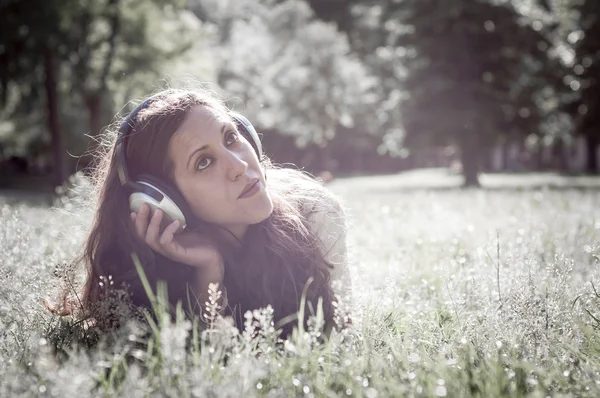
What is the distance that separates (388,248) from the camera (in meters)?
5.53

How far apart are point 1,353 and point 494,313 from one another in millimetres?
2113

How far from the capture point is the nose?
9.00ft

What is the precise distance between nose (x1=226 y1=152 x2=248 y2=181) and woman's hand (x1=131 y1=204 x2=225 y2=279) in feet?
1.17

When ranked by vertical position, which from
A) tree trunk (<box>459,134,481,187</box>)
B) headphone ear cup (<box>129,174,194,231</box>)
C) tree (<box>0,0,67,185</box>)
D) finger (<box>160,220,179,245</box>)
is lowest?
tree trunk (<box>459,134,481,187</box>)

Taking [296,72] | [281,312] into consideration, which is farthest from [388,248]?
[296,72]

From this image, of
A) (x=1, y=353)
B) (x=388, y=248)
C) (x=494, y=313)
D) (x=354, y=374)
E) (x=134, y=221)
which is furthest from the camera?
(x=388, y=248)

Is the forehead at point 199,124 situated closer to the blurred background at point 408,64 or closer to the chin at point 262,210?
Result: the chin at point 262,210

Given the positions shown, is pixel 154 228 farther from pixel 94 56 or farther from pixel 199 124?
pixel 94 56

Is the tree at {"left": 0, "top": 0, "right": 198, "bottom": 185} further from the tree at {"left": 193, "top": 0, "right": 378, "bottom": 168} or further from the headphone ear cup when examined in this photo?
the headphone ear cup

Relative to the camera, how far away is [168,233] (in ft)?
8.36

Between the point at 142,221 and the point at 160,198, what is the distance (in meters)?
0.16

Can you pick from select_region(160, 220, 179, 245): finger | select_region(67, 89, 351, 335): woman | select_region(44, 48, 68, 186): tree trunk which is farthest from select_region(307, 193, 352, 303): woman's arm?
select_region(44, 48, 68, 186): tree trunk

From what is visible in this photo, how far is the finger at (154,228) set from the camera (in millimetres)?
2564

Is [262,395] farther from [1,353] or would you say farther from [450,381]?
[1,353]
